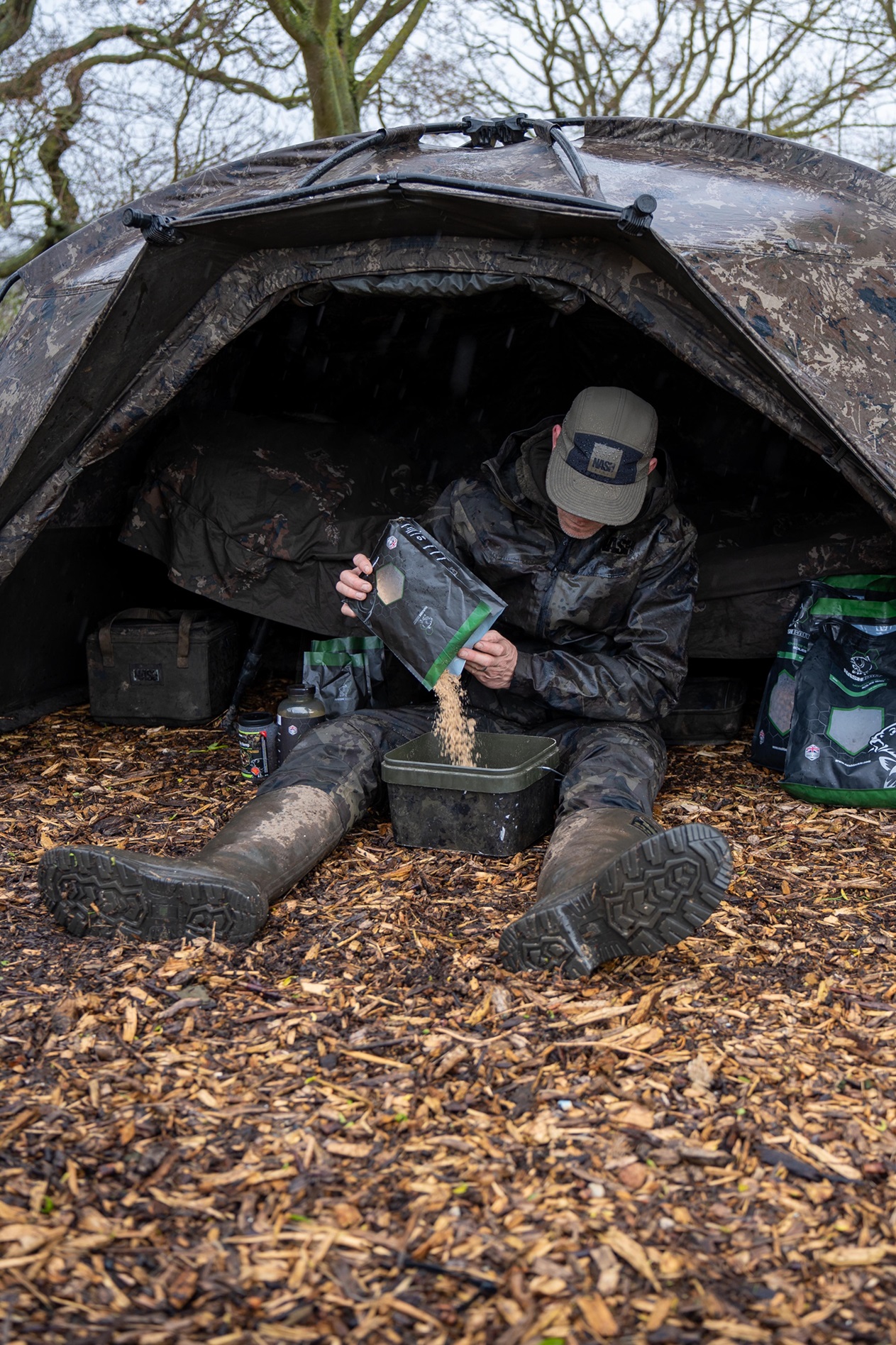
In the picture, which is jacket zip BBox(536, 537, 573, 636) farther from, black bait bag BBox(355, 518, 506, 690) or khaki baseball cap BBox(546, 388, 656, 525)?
black bait bag BBox(355, 518, 506, 690)

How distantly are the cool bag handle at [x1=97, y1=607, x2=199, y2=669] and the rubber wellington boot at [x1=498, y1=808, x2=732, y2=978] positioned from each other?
2385mm

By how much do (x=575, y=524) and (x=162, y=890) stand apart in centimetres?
170

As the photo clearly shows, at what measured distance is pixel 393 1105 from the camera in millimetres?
2152

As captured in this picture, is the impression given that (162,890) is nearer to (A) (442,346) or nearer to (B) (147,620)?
(B) (147,620)

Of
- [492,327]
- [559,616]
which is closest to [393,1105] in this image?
[559,616]

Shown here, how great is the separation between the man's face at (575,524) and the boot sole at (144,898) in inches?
60.5

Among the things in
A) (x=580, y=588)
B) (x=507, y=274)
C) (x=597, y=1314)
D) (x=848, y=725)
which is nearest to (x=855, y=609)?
(x=848, y=725)

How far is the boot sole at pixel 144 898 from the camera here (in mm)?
2656

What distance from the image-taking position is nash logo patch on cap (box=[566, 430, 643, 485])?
3.32 m

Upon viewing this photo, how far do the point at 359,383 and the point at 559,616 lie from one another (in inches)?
88.7

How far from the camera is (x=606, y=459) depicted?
332cm

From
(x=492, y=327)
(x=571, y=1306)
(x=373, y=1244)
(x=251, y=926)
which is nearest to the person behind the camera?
(x=571, y=1306)

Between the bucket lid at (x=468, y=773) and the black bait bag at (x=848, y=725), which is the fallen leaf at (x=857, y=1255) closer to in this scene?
the bucket lid at (x=468, y=773)

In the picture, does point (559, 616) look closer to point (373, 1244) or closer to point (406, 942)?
point (406, 942)
